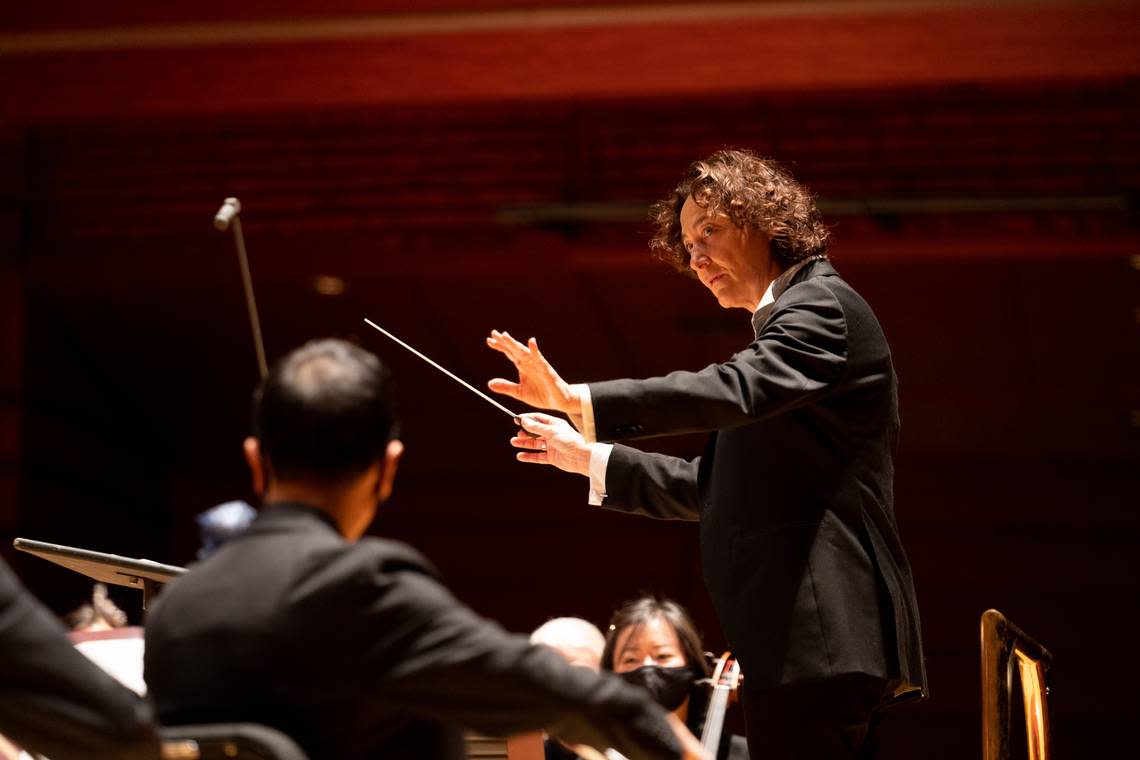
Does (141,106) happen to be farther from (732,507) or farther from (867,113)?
(732,507)

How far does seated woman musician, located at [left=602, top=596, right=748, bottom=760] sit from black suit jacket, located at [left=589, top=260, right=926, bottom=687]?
0.91m

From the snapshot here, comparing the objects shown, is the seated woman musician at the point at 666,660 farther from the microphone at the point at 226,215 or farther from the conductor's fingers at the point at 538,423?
the microphone at the point at 226,215

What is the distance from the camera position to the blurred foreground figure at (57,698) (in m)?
1.26

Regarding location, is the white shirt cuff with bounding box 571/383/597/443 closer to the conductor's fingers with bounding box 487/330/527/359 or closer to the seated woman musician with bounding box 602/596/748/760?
the conductor's fingers with bounding box 487/330/527/359

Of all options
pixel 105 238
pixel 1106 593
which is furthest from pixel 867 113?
pixel 105 238

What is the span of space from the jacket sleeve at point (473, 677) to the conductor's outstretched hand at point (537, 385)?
2.33 ft

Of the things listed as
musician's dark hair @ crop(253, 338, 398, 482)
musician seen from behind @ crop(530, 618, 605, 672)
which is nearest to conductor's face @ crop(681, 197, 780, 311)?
musician's dark hair @ crop(253, 338, 398, 482)

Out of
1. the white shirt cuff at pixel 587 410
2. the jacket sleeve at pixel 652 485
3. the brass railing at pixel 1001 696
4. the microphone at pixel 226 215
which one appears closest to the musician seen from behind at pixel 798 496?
the white shirt cuff at pixel 587 410

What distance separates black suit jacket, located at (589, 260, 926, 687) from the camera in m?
2.08

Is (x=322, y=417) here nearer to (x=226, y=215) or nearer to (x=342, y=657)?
(x=342, y=657)

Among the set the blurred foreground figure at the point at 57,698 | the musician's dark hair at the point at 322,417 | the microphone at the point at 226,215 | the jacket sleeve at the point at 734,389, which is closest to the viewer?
the blurred foreground figure at the point at 57,698

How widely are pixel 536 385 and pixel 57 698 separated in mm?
983

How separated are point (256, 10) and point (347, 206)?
75 centimetres

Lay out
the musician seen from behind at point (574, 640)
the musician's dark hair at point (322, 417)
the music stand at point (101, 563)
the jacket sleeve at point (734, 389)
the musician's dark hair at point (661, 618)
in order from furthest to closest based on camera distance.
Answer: the musician seen from behind at point (574, 640) < the musician's dark hair at point (661, 618) < the music stand at point (101, 563) < the jacket sleeve at point (734, 389) < the musician's dark hair at point (322, 417)
